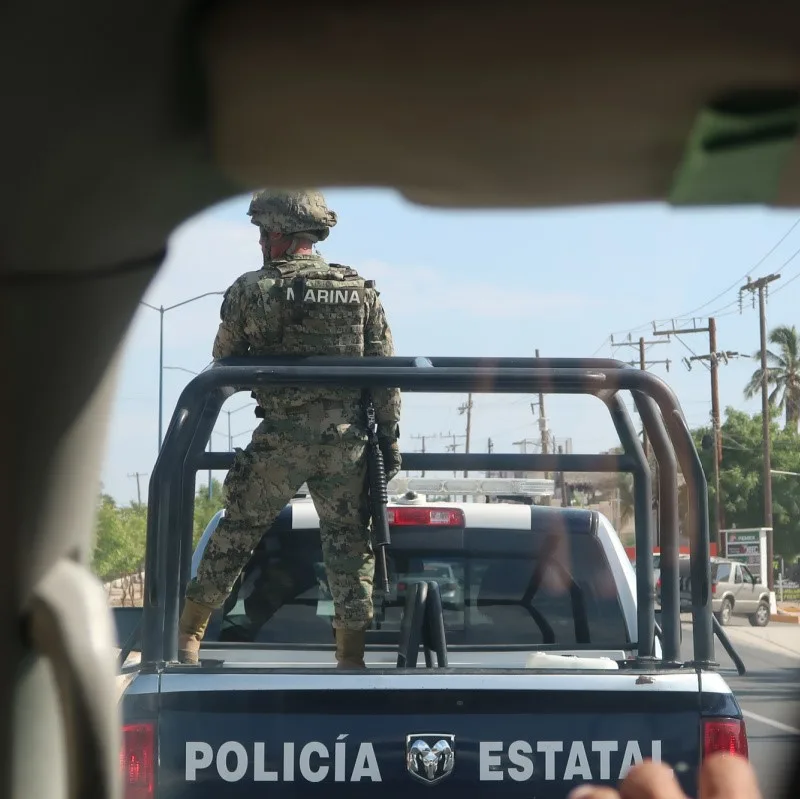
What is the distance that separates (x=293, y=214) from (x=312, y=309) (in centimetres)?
29

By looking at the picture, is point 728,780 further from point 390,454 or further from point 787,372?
point 787,372

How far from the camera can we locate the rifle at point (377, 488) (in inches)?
146

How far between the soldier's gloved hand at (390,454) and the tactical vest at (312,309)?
0.94 ft

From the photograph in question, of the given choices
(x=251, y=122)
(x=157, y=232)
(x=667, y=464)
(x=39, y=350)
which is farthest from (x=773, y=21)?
(x=667, y=464)

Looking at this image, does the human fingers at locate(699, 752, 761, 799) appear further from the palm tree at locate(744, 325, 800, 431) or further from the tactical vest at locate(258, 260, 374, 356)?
the palm tree at locate(744, 325, 800, 431)

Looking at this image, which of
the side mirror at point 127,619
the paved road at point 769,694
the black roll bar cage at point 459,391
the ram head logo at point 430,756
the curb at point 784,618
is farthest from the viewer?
the curb at point 784,618

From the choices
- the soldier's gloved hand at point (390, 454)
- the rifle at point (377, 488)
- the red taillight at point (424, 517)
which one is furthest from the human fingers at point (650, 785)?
the red taillight at point (424, 517)

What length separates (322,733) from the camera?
2871 mm

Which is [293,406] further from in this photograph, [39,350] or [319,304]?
[39,350]

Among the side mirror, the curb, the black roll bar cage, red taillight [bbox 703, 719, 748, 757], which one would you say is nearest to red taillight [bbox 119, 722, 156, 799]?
the black roll bar cage

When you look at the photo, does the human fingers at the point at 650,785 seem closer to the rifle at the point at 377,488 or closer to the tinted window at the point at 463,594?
the rifle at the point at 377,488

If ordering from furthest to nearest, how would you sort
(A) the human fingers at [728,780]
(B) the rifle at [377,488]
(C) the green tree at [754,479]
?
(C) the green tree at [754,479]
(B) the rifle at [377,488]
(A) the human fingers at [728,780]

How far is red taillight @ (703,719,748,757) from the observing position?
2928 mm

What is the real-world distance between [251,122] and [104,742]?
0.60 m
